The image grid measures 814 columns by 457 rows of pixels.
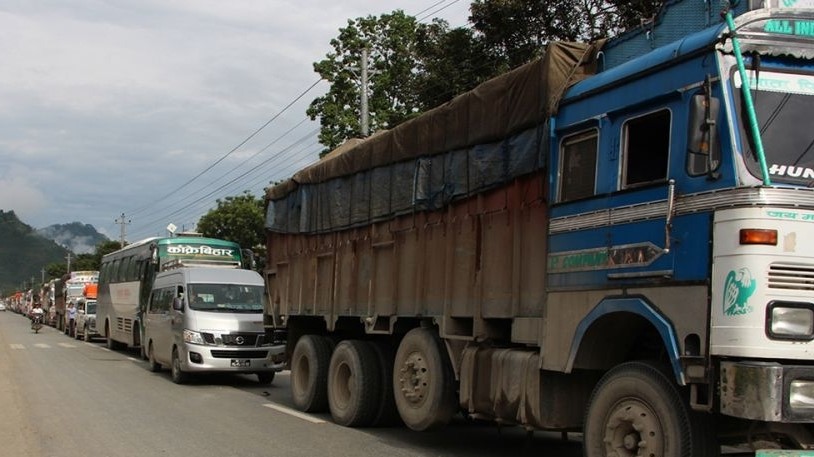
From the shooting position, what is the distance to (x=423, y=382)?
8656mm

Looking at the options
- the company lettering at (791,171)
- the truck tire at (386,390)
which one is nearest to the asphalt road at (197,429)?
the truck tire at (386,390)

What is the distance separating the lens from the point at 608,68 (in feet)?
22.6

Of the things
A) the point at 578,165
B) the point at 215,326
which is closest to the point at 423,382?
the point at 578,165

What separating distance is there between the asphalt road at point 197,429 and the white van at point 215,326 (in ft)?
1.64

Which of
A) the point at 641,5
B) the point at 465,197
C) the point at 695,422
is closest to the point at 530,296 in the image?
the point at 465,197

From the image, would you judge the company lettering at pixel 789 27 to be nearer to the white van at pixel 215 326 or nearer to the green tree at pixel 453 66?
the white van at pixel 215 326

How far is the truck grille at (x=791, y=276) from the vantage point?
4.78 metres

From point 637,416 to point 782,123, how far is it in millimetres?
2146

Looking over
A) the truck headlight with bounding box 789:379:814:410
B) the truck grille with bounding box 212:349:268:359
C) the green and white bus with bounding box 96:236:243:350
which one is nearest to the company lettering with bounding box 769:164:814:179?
the truck headlight with bounding box 789:379:814:410

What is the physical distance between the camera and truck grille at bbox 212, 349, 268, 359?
15.4 meters

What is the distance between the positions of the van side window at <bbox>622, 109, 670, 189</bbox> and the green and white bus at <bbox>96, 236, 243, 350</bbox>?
15.0 metres

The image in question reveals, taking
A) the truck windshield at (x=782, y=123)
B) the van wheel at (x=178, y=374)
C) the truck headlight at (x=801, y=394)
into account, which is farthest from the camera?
the van wheel at (x=178, y=374)

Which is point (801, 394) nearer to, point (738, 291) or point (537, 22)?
point (738, 291)

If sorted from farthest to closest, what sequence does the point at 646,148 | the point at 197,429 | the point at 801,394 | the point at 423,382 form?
the point at 197,429
the point at 423,382
the point at 646,148
the point at 801,394
